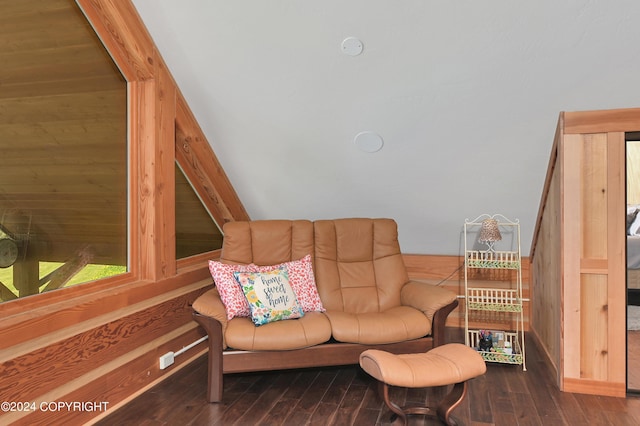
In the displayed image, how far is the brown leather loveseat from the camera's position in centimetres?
261

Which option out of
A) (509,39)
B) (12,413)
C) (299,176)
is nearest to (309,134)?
(299,176)

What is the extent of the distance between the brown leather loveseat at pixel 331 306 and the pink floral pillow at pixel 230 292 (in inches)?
1.6

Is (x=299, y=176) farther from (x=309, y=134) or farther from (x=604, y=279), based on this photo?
(x=604, y=279)

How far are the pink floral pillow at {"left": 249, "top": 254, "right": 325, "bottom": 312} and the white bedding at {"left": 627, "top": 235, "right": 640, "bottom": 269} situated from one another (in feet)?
6.47

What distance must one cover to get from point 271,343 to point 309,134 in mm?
1511

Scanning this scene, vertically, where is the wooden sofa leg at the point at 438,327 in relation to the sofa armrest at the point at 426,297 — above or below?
below

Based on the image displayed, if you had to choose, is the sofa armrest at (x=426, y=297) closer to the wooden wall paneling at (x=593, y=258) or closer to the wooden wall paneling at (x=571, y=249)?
the wooden wall paneling at (x=571, y=249)

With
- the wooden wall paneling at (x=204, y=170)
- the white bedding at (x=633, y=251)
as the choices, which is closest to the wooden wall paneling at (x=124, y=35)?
the wooden wall paneling at (x=204, y=170)

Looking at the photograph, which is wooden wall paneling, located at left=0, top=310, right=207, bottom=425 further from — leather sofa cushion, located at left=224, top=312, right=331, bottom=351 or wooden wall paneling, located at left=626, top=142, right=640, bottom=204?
wooden wall paneling, located at left=626, top=142, right=640, bottom=204

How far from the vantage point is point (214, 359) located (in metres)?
2.56

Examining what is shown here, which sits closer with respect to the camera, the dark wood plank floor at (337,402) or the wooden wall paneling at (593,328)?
the dark wood plank floor at (337,402)

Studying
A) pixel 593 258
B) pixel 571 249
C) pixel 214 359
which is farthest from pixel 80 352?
pixel 593 258

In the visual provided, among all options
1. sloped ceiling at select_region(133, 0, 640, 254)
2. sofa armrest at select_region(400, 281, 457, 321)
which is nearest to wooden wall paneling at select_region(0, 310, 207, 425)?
sloped ceiling at select_region(133, 0, 640, 254)
